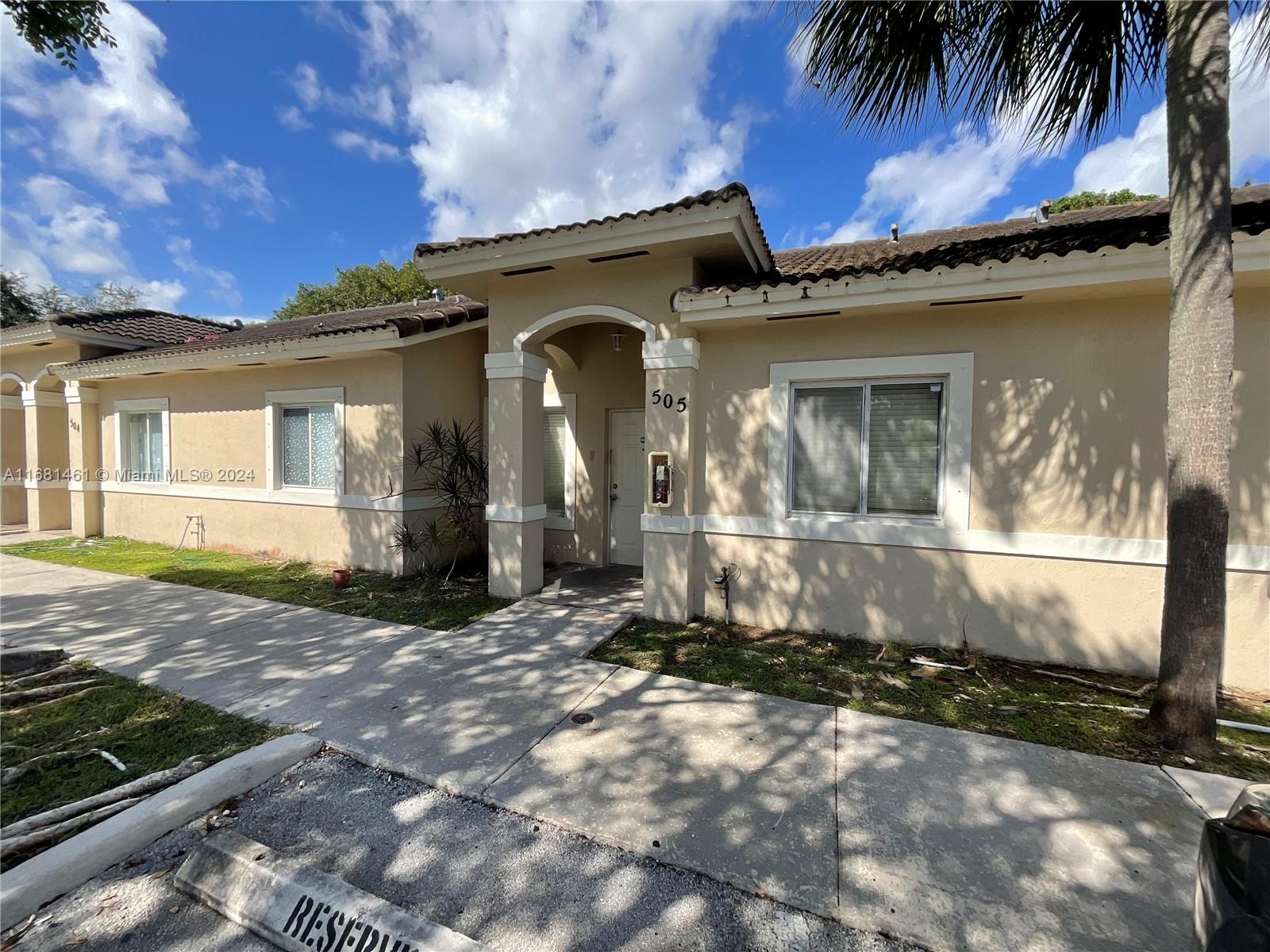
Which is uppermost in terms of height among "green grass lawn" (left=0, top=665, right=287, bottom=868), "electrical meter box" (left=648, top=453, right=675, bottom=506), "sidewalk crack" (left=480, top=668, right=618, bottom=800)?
"electrical meter box" (left=648, top=453, right=675, bottom=506)

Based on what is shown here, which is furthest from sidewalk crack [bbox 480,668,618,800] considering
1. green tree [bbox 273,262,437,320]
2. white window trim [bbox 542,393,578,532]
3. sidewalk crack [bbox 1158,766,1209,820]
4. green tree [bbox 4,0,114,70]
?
green tree [bbox 273,262,437,320]

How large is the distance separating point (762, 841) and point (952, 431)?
3993mm

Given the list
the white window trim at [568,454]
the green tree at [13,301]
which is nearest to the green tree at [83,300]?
the green tree at [13,301]

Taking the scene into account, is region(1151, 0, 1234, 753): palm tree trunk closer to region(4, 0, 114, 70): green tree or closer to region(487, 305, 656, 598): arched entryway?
region(487, 305, 656, 598): arched entryway

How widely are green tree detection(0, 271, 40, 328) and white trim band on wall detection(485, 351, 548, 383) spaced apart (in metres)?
31.2

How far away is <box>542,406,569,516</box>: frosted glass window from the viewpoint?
845 cm

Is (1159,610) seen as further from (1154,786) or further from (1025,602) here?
(1154,786)

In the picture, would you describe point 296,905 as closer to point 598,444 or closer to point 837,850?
point 837,850

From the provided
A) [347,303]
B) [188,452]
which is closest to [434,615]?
[188,452]

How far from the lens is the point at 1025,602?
4.63 m

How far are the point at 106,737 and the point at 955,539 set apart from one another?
679 centimetres

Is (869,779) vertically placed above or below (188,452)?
below

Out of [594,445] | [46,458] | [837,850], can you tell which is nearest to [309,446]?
[594,445]

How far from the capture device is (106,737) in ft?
10.8
